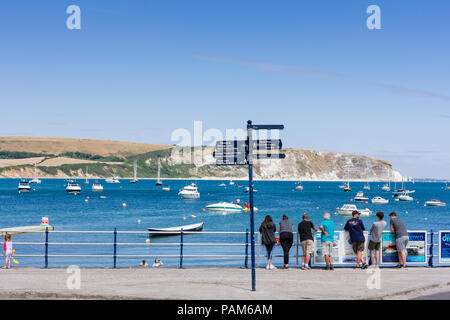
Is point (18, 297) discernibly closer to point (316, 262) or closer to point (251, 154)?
point (251, 154)

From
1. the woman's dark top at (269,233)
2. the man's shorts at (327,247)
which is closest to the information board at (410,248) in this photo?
the man's shorts at (327,247)

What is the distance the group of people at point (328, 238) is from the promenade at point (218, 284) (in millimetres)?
548

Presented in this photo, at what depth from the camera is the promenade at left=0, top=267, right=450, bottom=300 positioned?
46.5 ft

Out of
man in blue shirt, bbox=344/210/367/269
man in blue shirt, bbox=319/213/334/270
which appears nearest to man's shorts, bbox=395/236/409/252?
man in blue shirt, bbox=344/210/367/269

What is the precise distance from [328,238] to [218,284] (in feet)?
16.1

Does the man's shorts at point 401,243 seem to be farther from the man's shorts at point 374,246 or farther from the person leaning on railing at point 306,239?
the person leaning on railing at point 306,239

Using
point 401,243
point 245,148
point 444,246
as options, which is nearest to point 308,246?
point 401,243

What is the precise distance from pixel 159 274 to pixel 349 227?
665 cm

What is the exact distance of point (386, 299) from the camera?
14133 millimetres

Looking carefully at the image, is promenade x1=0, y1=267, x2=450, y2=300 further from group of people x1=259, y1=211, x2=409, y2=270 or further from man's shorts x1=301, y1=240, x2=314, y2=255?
man's shorts x1=301, y1=240, x2=314, y2=255

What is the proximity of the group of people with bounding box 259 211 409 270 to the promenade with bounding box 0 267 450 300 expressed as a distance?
1.80ft
